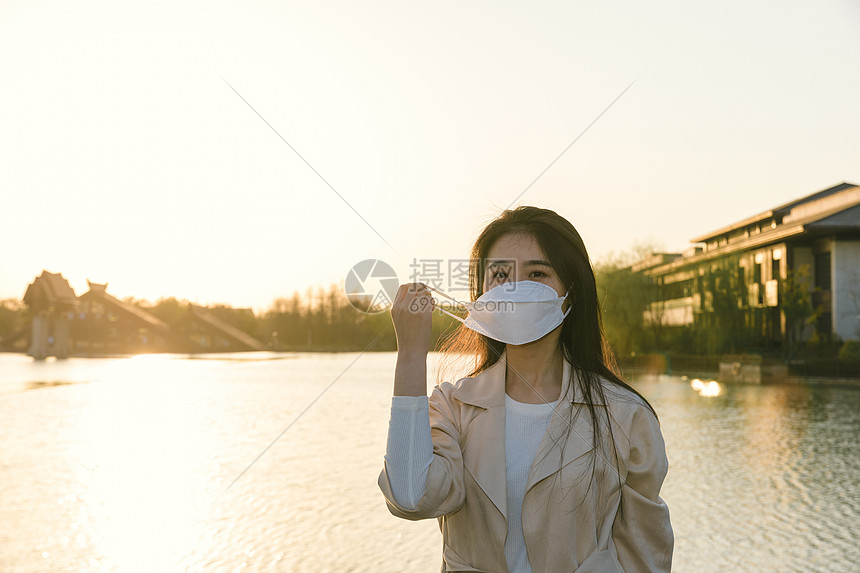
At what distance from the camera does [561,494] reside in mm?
1650

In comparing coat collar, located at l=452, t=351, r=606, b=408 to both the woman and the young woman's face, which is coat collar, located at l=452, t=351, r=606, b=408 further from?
the young woman's face

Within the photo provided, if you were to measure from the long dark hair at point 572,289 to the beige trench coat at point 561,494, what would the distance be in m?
0.06

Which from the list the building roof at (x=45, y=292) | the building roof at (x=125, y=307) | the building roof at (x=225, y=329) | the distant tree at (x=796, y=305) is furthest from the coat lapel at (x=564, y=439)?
the building roof at (x=125, y=307)

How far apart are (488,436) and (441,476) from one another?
0.17m

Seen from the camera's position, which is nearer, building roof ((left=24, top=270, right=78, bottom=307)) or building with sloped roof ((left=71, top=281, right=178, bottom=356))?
building roof ((left=24, top=270, right=78, bottom=307))

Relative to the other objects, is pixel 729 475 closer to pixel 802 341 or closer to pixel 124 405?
pixel 124 405

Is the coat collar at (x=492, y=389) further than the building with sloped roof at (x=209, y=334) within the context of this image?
No

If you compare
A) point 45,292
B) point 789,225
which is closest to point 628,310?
point 789,225

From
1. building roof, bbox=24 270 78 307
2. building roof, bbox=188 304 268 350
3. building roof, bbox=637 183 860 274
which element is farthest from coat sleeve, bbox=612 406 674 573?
building roof, bbox=24 270 78 307

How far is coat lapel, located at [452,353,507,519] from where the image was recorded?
1667mm

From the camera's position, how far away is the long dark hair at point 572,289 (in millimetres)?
1819

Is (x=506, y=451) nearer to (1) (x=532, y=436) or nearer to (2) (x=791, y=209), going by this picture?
(1) (x=532, y=436)

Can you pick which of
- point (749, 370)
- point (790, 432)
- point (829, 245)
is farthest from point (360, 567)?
point (829, 245)

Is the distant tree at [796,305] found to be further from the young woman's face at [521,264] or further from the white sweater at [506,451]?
the white sweater at [506,451]
